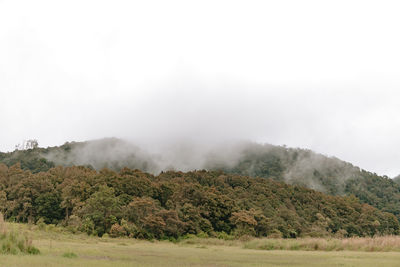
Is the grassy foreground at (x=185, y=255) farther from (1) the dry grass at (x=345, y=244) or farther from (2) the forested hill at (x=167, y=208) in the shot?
(2) the forested hill at (x=167, y=208)

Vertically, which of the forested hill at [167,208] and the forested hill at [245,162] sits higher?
the forested hill at [245,162]

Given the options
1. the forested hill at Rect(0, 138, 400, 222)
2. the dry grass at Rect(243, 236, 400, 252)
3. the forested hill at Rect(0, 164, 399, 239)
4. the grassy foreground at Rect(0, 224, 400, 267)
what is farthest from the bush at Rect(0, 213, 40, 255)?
the forested hill at Rect(0, 138, 400, 222)

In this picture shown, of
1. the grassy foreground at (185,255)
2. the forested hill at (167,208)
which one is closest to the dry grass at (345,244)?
the grassy foreground at (185,255)

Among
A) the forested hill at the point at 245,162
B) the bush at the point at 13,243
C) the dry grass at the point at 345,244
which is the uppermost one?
the forested hill at the point at 245,162

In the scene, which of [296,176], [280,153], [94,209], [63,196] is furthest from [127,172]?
[280,153]

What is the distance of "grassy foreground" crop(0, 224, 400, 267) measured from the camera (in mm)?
17719

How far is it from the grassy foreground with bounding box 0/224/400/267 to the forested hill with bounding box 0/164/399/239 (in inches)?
271

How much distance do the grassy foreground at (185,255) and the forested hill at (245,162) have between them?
89917 mm

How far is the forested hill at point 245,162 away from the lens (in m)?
131

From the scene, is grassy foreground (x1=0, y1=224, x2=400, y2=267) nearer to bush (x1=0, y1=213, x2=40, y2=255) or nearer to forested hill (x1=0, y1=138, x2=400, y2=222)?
bush (x1=0, y1=213, x2=40, y2=255)

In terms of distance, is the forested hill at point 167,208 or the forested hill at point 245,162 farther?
the forested hill at point 245,162

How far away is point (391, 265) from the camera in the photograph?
18188mm

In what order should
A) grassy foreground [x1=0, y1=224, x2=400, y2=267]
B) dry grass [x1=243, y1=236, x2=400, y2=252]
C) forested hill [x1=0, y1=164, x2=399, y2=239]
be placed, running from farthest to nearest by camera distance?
forested hill [x1=0, y1=164, x2=399, y2=239] < dry grass [x1=243, y1=236, x2=400, y2=252] < grassy foreground [x1=0, y1=224, x2=400, y2=267]

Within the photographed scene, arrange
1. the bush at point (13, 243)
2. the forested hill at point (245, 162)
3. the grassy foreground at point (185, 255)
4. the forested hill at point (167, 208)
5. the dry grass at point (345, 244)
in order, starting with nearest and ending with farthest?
the grassy foreground at point (185, 255)
the bush at point (13, 243)
the dry grass at point (345, 244)
the forested hill at point (167, 208)
the forested hill at point (245, 162)
